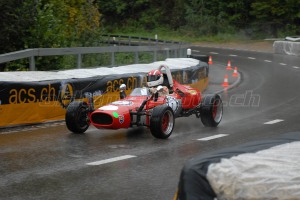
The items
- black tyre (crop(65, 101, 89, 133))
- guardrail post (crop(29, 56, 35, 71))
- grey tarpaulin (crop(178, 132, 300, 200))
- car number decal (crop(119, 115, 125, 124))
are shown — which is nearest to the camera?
grey tarpaulin (crop(178, 132, 300, 200))

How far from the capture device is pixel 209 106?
49.5 feet

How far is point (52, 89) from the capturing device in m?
15.8

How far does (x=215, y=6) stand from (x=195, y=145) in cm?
5996

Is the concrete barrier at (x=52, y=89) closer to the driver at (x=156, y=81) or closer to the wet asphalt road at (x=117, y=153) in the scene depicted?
the wet asphalt road at (x=117, y=153)

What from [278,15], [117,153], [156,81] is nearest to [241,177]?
[117,153]

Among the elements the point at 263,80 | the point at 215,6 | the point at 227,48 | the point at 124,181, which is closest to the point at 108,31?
the point at 215,6

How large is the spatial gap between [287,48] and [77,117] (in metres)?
35.0

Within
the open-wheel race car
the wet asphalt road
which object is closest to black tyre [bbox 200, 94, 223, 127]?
the open-wheel race car

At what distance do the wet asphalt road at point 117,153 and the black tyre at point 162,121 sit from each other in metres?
0.19

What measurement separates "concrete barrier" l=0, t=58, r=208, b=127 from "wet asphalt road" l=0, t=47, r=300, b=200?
1.39ft

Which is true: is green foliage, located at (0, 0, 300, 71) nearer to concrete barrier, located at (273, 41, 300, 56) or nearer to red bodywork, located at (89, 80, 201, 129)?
red bodywork, located at (89, 80, 201, 129)

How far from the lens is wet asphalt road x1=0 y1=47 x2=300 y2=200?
8.62 meters

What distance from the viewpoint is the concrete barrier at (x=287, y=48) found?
4481 cm

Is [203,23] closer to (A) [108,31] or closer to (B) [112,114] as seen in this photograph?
(A) [108,31]
